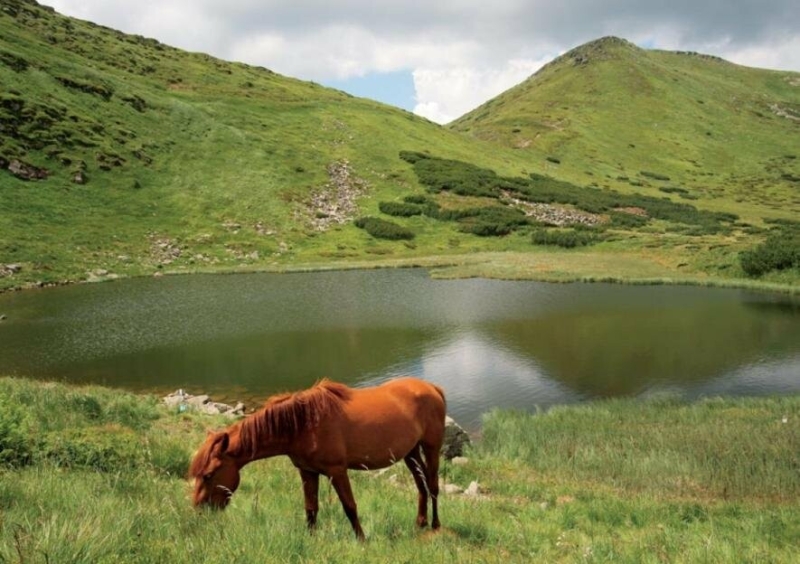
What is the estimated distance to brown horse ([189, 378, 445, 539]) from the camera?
6.88 metres

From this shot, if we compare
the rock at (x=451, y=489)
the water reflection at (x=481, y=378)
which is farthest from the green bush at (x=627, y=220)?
the rock at (x=451, y=489)

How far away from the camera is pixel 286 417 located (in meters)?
7.10

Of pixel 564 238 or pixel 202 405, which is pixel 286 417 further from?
pixel 564 238

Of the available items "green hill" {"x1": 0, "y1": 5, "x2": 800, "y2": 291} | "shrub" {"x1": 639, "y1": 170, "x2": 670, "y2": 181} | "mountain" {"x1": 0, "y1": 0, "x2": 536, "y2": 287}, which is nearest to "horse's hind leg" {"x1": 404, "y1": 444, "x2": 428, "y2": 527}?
"green hill" {"x1": 0, "y1": 5, "x2": 800, "y2": 291}

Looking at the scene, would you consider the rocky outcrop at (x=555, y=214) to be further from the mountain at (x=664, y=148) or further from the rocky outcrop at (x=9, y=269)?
the rocky outcrop at (x=9, y=269)

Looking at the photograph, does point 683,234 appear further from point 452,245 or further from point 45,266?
point 45,266

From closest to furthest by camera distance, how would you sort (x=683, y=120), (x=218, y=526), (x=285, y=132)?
(x=218, y=526), (x=285, y=132), (x=683, y=120)

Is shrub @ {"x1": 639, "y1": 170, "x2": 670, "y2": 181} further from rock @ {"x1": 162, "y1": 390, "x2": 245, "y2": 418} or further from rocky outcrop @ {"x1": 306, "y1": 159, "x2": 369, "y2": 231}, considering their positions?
rock @ {"x1": 162, "y1": 390, "x2": 245, "y2": 418}

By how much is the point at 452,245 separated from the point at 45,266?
152ft

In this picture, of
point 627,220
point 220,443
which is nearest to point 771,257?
point 627,220

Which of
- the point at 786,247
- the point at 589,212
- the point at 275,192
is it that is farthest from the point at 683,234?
the point at 275,192

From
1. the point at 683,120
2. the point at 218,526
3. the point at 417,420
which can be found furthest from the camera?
the point at 683,120

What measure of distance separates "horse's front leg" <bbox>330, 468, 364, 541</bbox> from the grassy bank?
0.73 ft

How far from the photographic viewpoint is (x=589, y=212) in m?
88.2
